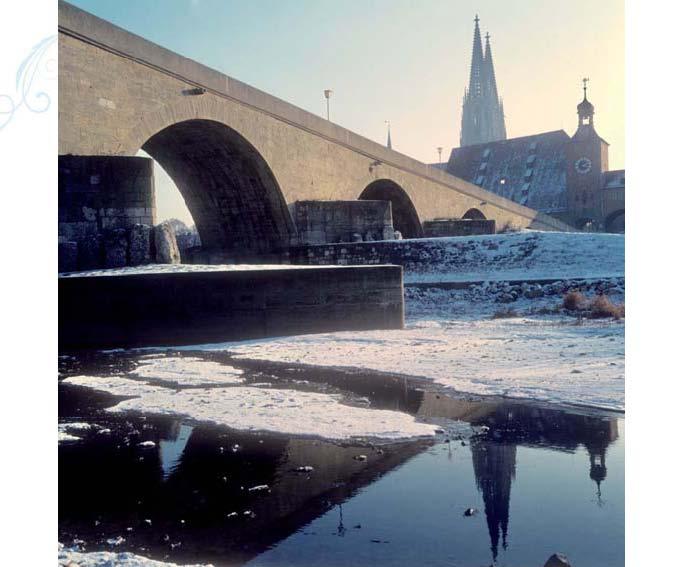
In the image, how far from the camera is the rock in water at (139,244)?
10.7 metres

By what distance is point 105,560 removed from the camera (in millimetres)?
2975

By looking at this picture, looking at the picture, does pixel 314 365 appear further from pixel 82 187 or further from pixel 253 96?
pixel 253 96

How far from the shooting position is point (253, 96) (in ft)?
62.3

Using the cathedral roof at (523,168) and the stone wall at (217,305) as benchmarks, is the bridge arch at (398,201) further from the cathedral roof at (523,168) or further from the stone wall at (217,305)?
the stone wall at (217,305)

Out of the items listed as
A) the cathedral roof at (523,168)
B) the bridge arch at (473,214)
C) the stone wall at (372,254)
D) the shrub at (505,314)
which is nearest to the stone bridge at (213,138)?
the stone wall at (372,254)

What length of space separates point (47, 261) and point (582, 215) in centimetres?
3550

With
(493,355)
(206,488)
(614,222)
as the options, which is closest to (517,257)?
(493,355)

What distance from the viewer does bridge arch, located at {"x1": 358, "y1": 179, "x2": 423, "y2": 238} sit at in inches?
1208

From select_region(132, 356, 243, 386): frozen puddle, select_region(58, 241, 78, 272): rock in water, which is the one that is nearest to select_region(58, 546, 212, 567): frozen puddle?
select_region(132, 356, 243, 386): frozen puddle

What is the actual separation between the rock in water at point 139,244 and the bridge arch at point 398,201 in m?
19.3

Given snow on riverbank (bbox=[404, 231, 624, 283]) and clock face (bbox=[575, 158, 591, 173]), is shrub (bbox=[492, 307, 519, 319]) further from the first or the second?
clock face (bbox=[575, 158, 591, 173])

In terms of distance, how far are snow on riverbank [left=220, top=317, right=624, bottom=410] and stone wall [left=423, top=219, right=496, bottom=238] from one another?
55.7ft

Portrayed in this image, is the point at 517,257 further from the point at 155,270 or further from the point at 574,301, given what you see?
the point at 155,270

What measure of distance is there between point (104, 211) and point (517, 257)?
11571 mm
